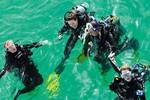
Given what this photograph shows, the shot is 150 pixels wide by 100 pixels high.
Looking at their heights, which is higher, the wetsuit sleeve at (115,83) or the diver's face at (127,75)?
the diver's face at (127,75)

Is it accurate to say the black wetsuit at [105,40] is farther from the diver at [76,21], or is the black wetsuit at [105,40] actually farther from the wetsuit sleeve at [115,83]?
the wetsuit sleeve at [115,83]

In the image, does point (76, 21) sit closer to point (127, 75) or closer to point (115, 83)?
point (115, 83)

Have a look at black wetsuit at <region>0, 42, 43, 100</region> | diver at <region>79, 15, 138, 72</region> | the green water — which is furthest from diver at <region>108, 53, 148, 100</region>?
black wetsuit at <region>0, 42, 43, 100</region>

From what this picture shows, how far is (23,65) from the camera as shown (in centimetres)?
1409

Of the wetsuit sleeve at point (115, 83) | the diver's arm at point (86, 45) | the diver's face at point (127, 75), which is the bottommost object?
the wetsuit sleeve at point (115, 83)

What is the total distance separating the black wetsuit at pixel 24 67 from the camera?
13891mm

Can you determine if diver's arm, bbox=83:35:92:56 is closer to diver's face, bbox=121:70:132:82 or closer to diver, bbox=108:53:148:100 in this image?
diver, bbox=108:53:148:100

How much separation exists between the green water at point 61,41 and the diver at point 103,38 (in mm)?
737

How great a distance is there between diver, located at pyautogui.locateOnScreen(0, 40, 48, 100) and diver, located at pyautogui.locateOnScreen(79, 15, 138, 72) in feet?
5.48

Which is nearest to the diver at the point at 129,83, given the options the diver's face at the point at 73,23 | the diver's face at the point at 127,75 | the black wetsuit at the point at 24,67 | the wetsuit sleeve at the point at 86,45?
the diver's face at the point at 127,75

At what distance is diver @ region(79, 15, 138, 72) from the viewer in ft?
45.7

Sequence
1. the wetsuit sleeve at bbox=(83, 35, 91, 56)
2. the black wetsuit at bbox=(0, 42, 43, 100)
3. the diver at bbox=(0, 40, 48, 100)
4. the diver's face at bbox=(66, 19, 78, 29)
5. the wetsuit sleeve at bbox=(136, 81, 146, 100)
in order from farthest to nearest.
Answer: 1. the diver's face at bbox=(66, 19, 78, 29)
2. the wetsuit sleeve at bbox=(83, 35, 91, 56)
3. the black wetsuit at bbox=(0, 42, 43, 100)
4. the diver at bbox=(0, 40, 48, 100)
5. the wetsuit sleeve at bbox=(136, 81, 146, 100)

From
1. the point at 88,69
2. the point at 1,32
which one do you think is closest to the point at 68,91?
the point at 88,69

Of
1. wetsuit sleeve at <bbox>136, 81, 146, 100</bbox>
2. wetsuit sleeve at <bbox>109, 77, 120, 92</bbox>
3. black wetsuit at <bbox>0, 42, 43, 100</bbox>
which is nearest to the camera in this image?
wetsuit sleeve at <bbox>136, 81, 146, 100</bbox>
